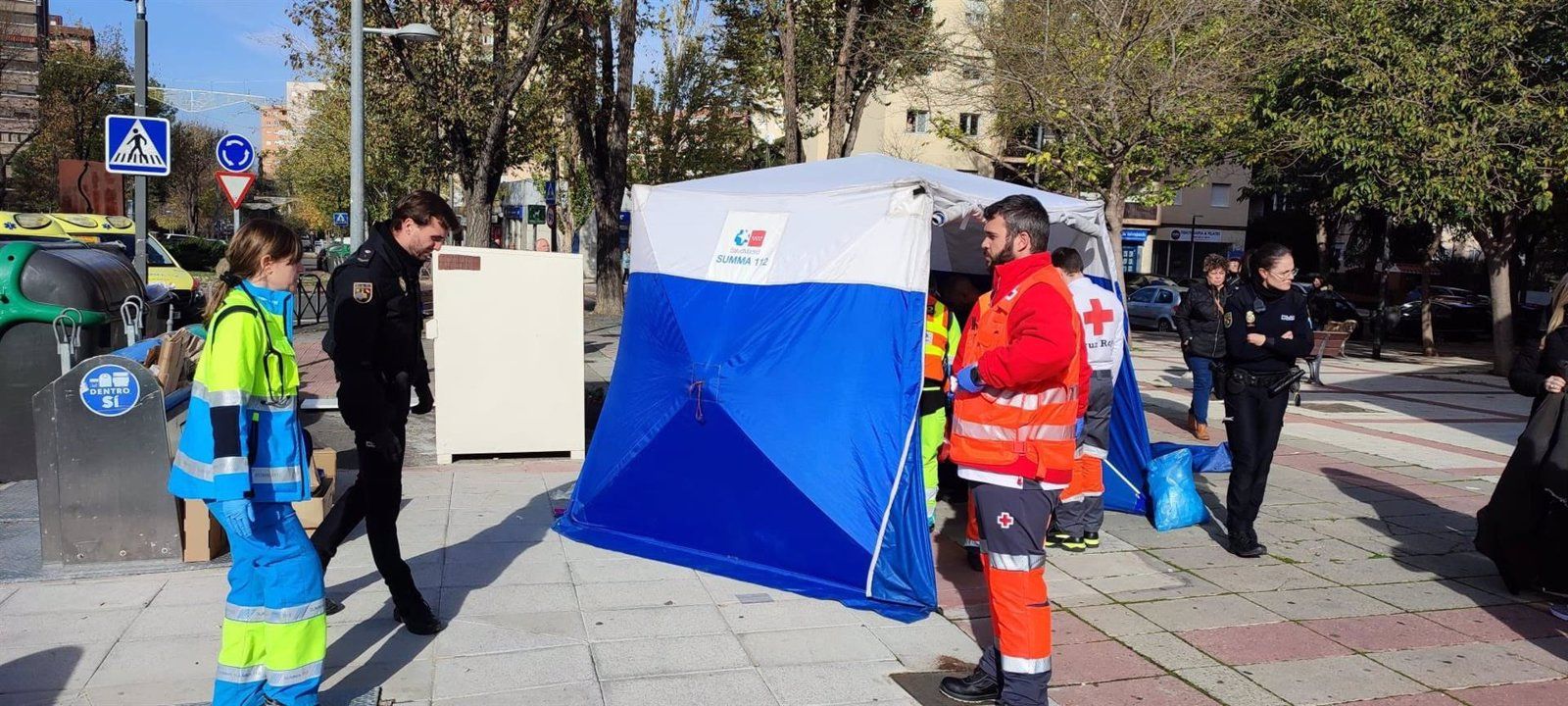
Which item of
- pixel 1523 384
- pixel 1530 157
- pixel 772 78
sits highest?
pixel 772 78

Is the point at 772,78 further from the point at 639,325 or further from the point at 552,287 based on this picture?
the point at 639,325

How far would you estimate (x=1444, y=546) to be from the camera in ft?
22.3

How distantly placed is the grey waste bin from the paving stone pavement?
3023 mm

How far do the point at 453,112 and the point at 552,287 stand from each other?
1100 cm

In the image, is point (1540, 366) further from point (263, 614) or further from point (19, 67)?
point (19, 67)

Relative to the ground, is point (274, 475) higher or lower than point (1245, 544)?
higher

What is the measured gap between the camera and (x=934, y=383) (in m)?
6.11

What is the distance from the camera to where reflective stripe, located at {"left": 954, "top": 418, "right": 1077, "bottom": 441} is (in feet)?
13.0

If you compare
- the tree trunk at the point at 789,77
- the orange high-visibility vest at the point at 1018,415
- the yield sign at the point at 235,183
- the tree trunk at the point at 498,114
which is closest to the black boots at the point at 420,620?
the orange high-visibility vest at the point at 1018,415

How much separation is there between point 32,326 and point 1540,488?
945 centimetres

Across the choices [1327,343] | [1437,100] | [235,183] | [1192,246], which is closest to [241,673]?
[235,183]

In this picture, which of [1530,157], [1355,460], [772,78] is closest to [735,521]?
[1355,460]

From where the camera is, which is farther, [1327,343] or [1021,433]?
[1327,343]

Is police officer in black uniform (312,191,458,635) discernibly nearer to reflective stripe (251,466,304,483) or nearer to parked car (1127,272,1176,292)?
reflective stripe (251,466,304,483)
